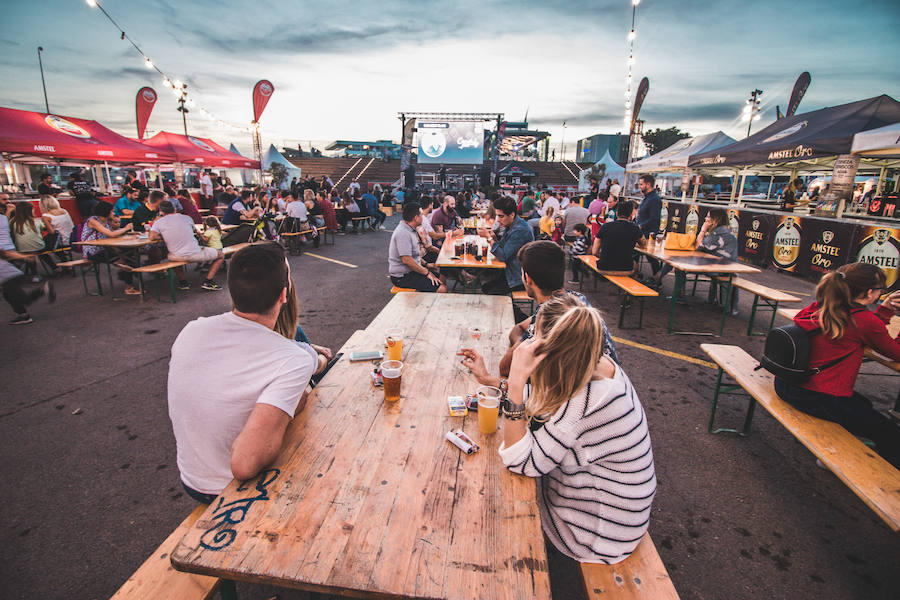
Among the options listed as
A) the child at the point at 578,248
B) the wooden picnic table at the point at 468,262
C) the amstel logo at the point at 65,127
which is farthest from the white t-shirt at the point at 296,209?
the child at the point at 578,248

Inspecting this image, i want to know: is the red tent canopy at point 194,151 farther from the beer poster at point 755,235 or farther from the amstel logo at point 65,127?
the beer poster at point 755,235

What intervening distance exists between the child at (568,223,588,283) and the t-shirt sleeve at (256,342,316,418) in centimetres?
679

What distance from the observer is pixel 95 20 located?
29.5 feet

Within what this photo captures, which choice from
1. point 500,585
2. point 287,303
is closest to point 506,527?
point 500,585

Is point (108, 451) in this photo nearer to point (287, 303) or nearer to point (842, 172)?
point (287, 303)

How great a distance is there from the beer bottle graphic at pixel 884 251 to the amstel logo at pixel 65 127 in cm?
1899

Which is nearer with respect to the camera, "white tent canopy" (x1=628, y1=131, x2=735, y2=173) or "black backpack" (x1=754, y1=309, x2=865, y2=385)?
"black backpack" (x1=754, y1=309, x2=865, y2=385)

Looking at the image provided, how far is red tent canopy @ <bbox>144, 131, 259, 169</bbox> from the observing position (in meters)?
15.1

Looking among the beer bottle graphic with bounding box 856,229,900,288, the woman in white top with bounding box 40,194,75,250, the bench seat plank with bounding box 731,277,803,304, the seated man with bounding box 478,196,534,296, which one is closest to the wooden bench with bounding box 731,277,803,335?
the bench seat plank with bounding box 731,277,803,304

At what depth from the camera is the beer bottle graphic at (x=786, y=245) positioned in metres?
8.70

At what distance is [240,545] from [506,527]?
33.1 inches

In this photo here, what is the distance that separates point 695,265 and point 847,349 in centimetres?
322

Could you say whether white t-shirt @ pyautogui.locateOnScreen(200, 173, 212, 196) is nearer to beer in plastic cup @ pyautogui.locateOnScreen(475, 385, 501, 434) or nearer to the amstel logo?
the amstel logo

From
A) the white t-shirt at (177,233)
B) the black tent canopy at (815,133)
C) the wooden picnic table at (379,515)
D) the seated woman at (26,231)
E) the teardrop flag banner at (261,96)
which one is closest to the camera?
the wooden picnic table at (379,515)
